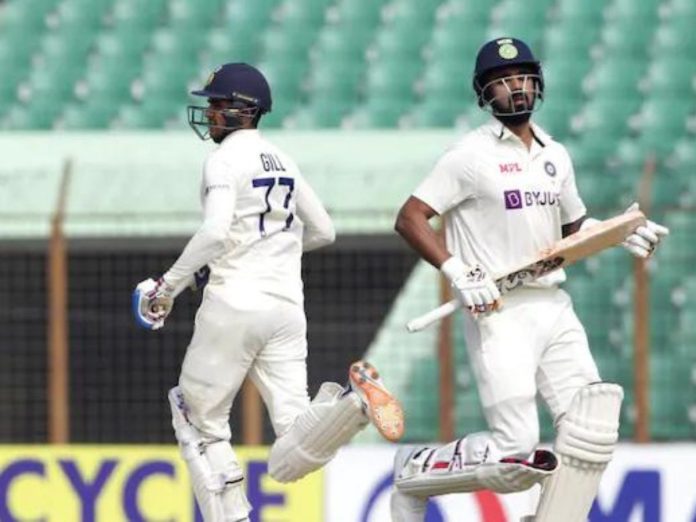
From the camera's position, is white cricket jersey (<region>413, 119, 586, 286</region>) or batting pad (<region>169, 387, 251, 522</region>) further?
batting pad (<region>169, 387, 251, 522</region>)

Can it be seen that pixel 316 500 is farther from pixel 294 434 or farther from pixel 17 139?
pixel 17 139

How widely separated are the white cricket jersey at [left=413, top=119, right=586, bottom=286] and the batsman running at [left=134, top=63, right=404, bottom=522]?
0.59 metres

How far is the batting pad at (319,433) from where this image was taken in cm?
789

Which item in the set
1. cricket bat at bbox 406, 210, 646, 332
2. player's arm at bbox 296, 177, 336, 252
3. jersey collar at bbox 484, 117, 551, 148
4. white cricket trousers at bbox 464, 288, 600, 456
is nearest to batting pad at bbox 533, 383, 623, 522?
white cricket trousers at bbox 464, 288, 600, 456

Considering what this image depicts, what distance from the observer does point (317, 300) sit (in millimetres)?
12000

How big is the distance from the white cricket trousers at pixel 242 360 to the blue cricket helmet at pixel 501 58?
1.12 metres

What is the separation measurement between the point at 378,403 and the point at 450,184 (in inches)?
31.6

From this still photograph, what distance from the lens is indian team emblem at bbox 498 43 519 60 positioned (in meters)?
7.68

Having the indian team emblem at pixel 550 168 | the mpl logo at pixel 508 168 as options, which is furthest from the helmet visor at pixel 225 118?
the indian team emblem at pixel 550 168

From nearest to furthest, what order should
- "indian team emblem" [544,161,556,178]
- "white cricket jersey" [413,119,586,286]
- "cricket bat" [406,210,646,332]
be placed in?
1. "cricket bat" [406,210,646,332]
2. "white cricket jersey" [413,119,586,286]
3. "indian team emblem" [544,161,556,178]

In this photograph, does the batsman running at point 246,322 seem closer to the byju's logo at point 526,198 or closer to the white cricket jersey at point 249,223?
the white cricket jersey at point 249,223

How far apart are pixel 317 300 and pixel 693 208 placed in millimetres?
2093

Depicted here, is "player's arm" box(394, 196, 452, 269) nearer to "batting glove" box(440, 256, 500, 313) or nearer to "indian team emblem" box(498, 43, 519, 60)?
"batting glove" box(440, 256, 500, 313)

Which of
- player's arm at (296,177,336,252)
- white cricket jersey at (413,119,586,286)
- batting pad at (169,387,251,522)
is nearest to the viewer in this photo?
white cricket jersey at (413,119,586,286)
